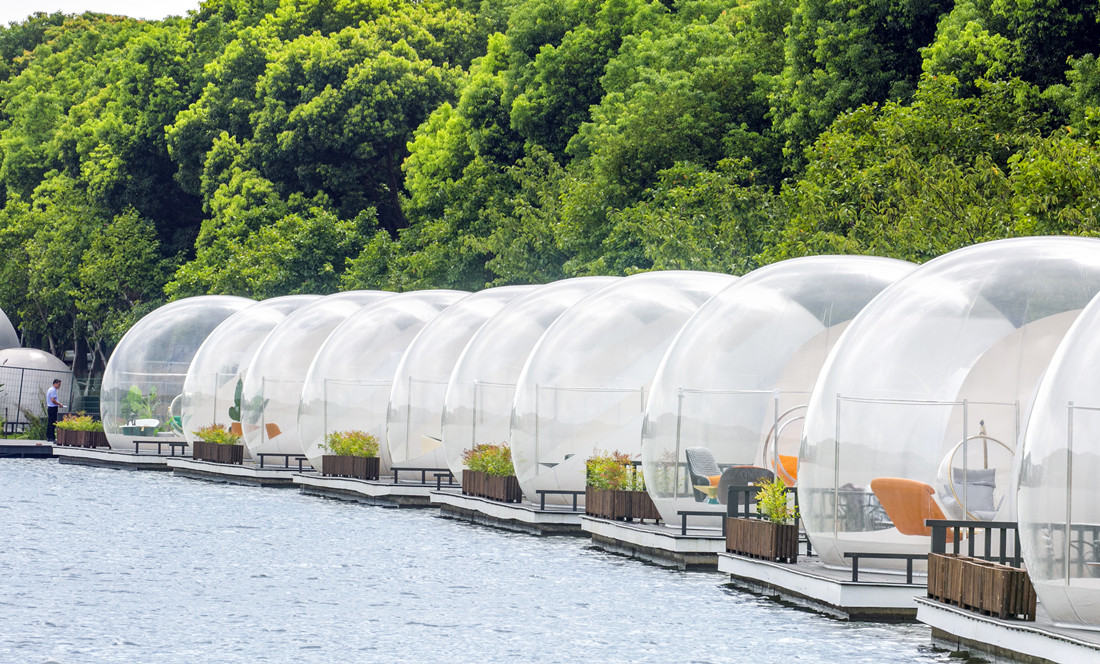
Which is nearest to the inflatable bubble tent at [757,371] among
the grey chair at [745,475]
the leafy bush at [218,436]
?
the grey chair at [745,475]

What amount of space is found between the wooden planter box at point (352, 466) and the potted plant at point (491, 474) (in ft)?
11.4

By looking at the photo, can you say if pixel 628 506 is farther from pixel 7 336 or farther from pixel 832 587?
pixel 7 336

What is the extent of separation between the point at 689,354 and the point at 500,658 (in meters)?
8.34

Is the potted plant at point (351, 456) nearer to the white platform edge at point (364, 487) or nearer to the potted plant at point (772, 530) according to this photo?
the white platform edge at point (364, 487)

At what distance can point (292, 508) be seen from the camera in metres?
28.6

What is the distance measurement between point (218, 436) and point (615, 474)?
15.3m

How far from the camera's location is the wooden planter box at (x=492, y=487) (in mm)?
26203

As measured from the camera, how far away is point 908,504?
16719 millimetres

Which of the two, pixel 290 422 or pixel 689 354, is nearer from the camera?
pixel 689 354

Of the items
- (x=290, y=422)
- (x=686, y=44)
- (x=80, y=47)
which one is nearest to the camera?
(x=290, y=422)

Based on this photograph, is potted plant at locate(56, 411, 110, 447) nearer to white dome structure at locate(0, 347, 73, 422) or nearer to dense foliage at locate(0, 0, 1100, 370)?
white dome structure at locate(0, 347, 73, 422)

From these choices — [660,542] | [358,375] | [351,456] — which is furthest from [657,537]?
[358,375]

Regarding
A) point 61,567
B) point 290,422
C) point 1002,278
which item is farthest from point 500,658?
point 290,422

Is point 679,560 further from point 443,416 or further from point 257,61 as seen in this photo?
point 257,61
